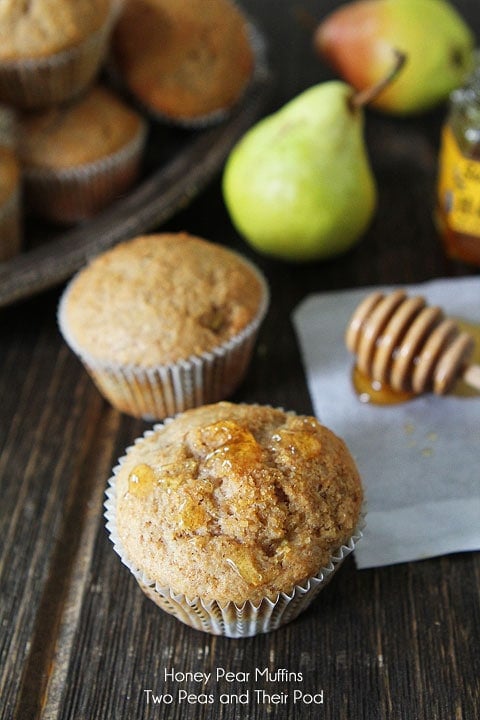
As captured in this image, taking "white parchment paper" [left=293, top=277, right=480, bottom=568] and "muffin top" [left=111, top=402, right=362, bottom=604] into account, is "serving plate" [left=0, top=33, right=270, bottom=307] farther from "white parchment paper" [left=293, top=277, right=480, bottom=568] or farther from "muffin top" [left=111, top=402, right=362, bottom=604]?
"muffin top" [left=111, top=402, right=362, bottom=604]

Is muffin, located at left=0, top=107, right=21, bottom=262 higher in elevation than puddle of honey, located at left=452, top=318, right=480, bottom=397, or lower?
higher

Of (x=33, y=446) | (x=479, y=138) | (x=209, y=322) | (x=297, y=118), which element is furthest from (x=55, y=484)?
(x=479, y=138)

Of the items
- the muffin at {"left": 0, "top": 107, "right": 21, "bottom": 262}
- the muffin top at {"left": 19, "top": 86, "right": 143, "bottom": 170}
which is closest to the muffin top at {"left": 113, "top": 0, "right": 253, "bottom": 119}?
the muffin top at {"left": 19, "top": 86, "right": 143, "bottom": 170}

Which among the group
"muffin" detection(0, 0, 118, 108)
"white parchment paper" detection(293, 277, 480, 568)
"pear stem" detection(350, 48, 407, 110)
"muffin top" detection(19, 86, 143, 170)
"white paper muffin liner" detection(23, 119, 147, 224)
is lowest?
"white parchment paper" detection(293, 277, 480, 568)

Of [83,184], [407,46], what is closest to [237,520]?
[83,184]

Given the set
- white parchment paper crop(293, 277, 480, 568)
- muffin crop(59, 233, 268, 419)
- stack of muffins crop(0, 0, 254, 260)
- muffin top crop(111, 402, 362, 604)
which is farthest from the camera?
stack of muffins crop(0, 0, 254, 260)

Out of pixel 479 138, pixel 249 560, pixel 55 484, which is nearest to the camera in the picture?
pixel 249 560

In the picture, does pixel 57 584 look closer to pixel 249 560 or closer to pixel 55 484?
pixel 55 484
